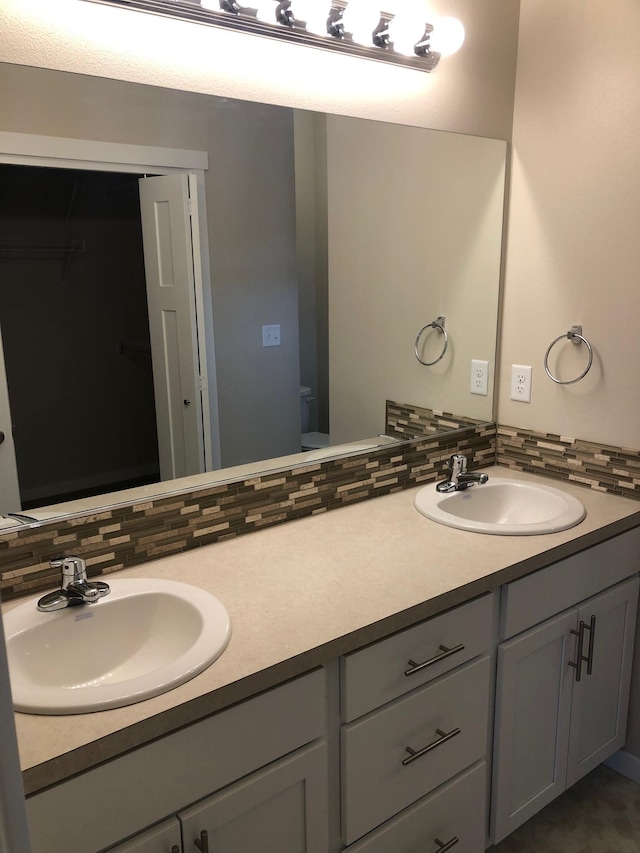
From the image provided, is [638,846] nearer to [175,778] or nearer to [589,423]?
[589,423]

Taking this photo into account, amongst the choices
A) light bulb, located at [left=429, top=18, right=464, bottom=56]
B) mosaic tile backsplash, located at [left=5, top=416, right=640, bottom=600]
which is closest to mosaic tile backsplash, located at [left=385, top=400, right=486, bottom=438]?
mosaic tile backsplash, located at [left=5, top=416, right=640, bottom=600]

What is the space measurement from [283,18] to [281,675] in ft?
4.47

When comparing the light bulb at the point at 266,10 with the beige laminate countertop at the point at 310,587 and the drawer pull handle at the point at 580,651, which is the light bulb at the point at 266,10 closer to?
the beige laminate countertop at the point at 310,587

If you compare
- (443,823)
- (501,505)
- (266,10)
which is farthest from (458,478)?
(266,10)

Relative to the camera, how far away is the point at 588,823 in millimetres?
1896

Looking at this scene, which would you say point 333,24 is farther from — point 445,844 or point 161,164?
point 445,844

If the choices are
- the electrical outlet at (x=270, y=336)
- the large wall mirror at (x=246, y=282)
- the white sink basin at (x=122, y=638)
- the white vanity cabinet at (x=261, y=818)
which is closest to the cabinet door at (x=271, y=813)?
the white vanity cabinet at (x=261, y=818)

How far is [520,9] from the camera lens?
196 cm

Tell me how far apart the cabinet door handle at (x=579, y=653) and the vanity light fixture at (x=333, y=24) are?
1.51m

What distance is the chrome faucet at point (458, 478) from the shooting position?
6.27 feet

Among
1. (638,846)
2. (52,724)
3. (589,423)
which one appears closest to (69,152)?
(52,724)

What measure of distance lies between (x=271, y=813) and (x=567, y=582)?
0.90m

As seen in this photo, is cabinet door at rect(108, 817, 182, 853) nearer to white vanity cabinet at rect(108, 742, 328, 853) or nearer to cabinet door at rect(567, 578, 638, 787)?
white vanity cabinet at rect(108, 742, 328, 853)

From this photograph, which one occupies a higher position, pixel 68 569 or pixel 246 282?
pixel 246 282
